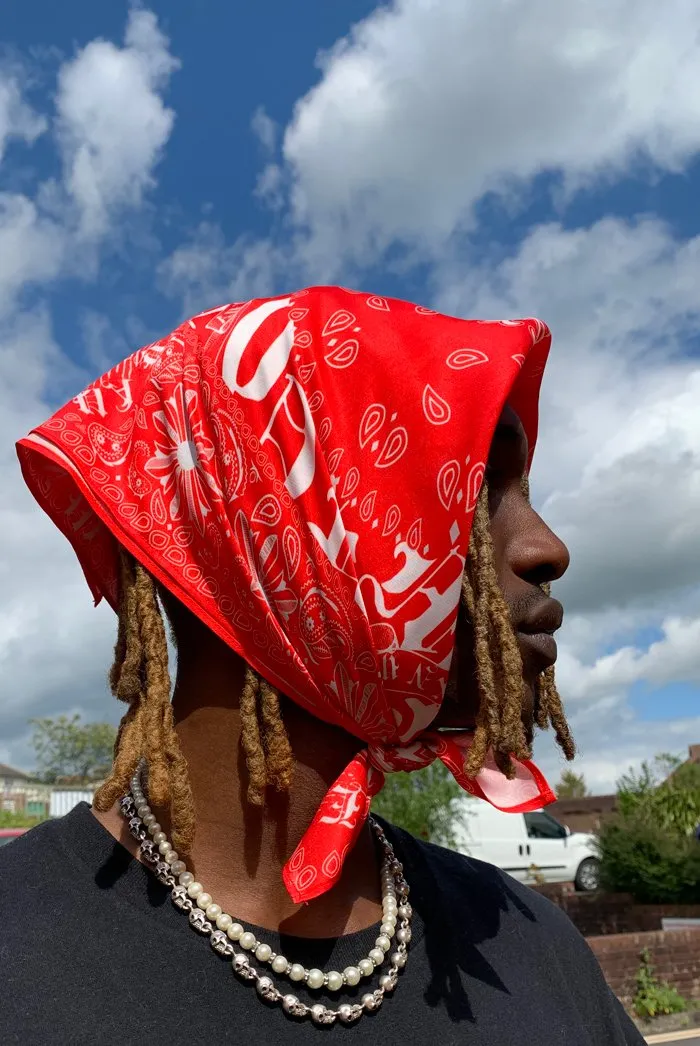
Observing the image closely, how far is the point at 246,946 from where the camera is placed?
64.5 inches

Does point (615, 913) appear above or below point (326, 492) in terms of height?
below

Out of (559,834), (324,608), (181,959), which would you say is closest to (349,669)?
(324,608)

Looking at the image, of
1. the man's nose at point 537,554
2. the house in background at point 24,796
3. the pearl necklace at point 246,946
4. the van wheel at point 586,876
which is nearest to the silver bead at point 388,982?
the pearl necklace at point 246,946

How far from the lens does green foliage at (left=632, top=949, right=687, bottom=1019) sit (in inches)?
408

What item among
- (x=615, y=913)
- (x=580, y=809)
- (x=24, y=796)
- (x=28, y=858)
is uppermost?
(x=24, y=796)

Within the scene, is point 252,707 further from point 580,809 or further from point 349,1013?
point 580,809

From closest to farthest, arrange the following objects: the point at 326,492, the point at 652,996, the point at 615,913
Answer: the point at 326,492
the point at 652,996
the point at 615,913

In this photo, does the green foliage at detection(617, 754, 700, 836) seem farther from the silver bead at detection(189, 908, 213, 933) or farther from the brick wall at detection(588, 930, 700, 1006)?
the silver bead at detection(189, 908, 213, 933)

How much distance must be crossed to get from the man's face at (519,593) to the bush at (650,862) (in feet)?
48.1

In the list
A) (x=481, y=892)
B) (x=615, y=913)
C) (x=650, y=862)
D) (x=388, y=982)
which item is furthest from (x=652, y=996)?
(x=388, y=982)

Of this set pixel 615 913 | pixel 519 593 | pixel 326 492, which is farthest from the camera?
pixel 615 913

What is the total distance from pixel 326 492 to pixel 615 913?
15.0 meters

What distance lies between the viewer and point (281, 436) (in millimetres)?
1752

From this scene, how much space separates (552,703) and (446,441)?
69 centimetres
